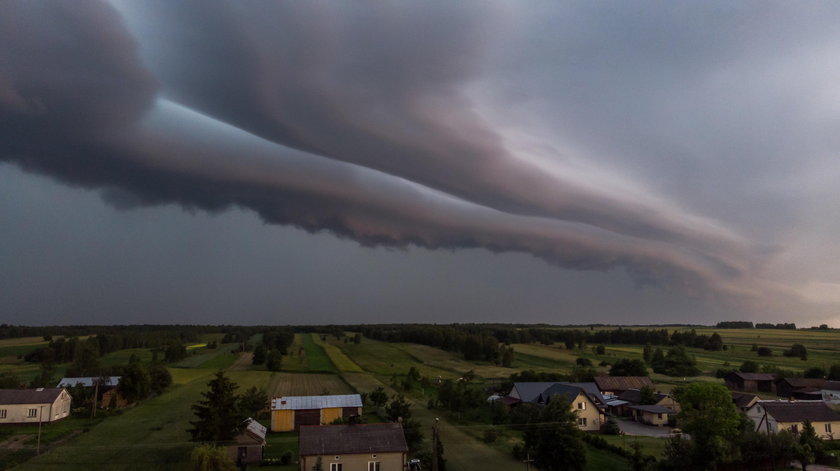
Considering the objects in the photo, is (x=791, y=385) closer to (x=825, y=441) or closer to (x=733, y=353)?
(x=825, y=441)

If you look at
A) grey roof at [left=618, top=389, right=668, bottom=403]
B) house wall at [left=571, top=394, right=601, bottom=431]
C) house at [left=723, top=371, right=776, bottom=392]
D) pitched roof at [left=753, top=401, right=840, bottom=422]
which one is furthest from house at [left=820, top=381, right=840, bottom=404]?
house wall at [left=571, top=394, right=601, bottom=431]

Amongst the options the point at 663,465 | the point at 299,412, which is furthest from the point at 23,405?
the point at 663,465

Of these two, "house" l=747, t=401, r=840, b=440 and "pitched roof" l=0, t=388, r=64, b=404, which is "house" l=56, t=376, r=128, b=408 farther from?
"house" l=747, t=401, r=840, b=440

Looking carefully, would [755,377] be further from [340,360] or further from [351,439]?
[340,360]

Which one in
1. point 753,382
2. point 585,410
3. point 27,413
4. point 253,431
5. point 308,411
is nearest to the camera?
point 253,431

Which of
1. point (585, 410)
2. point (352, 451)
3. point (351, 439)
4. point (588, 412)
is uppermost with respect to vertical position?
point (351, 439)

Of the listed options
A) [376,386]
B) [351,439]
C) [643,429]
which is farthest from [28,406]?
[643,429]

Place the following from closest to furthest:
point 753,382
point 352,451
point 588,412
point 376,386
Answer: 1. point 352,451
2. point 588,412
3. point 376,386
4. point 753,382
